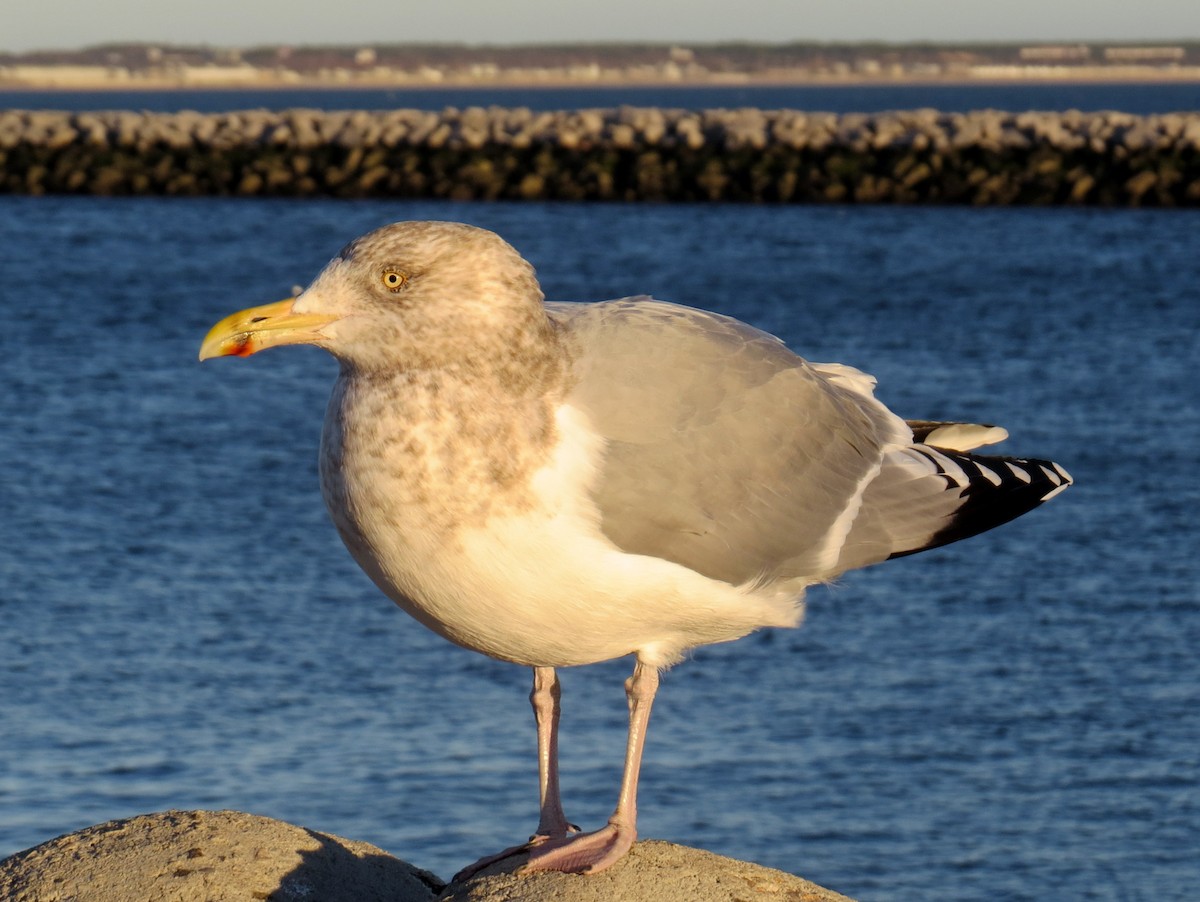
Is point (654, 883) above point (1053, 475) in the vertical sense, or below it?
below

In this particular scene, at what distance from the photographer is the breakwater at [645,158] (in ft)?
148

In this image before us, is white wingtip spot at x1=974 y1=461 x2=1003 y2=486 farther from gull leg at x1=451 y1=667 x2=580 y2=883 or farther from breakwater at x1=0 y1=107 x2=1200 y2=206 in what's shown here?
breakwater at x1=0 y1=107 x2=1200 y2=206

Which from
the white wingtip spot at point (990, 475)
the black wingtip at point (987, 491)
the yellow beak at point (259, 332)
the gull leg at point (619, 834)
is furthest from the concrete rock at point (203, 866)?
the white wingtip spot at point (990, 475)

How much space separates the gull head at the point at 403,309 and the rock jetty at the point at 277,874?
1.57m

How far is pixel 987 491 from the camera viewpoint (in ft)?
18.9

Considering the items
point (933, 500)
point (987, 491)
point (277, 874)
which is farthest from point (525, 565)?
point (987, 491)

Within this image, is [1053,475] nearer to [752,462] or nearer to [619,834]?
[752,462]

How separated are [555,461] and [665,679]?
7986mm

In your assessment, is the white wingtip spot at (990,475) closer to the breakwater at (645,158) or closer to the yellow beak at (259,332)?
the yellow beak at (259,332)

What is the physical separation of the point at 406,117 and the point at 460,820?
4303 cm

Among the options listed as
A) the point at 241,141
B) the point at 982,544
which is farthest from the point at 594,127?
the point at 982,544

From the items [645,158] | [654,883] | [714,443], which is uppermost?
[714,443]

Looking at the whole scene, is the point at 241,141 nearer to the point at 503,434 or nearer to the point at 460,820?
Answer: the point at 460,820

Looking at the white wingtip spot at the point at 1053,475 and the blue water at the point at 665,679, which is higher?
the white wingtip spot at the point at 1053,475
